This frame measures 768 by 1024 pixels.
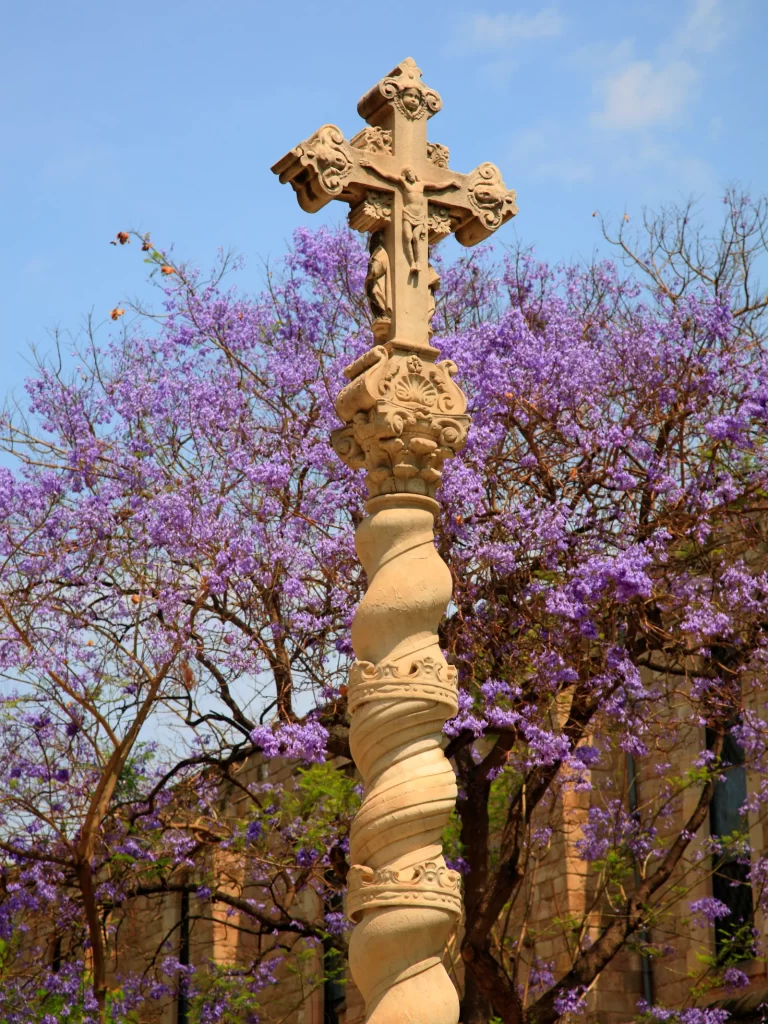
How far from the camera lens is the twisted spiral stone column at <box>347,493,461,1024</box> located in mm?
5645

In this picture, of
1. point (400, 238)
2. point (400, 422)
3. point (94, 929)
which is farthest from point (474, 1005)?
point (400, 238)

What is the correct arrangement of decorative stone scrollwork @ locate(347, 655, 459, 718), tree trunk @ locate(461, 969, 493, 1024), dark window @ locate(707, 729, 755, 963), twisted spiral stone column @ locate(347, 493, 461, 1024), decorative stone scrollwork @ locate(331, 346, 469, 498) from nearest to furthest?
1. twisted spiral stone column @ locate(347, 493, 461, 1024)
2. decorative stone scrollwork @ locate(347, 655, 459, 718)
3. decorative stone scrollwork @ locate(331, 346, 469, 498)
4. tree trunk @ locate(461, 969, 493, 1024)
5. dark window @ locate(707, 729, 755, 963)

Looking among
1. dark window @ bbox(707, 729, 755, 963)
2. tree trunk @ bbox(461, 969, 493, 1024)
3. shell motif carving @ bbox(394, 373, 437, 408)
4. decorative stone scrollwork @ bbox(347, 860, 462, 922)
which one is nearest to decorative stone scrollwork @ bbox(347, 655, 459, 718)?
decorative stone scrollwork @ bbox(347, 860, 462, 922)

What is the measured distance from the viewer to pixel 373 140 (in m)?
6.91

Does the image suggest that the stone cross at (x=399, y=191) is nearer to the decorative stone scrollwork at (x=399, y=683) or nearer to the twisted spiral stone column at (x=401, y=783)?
the twisted spiral stone column at (x=401, y=783)

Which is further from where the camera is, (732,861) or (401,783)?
(732,861)

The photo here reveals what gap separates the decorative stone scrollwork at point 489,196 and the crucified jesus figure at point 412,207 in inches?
11.2

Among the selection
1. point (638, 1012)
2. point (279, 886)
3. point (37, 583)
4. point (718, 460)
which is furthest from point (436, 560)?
point (279, 886)

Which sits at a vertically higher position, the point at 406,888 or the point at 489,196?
the point at 489,196

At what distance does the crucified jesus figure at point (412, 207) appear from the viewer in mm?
6781

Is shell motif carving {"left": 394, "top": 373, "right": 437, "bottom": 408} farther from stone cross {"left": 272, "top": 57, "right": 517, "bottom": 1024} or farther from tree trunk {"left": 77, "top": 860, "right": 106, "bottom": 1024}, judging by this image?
tree trunk {"left": 77, "top": 860, "right": 106, "bottom": 1024}

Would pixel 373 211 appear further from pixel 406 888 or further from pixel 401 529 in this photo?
pixel 406 888

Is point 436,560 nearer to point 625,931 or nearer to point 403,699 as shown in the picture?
point 403,699

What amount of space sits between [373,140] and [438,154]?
0.31m
